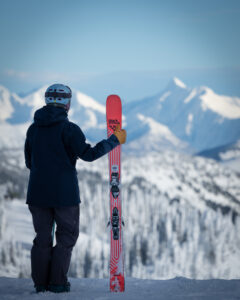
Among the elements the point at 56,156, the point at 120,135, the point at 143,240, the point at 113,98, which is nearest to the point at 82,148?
the point at 56,156

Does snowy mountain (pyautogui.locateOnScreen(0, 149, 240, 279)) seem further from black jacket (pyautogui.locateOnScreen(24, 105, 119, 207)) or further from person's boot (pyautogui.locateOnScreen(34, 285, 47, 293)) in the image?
black jacket (pyautogui.locateOnScreen(24, 105, 119, 207))

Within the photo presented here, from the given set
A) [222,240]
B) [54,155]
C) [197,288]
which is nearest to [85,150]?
[54,155]

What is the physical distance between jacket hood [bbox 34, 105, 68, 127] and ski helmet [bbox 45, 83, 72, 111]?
6.9 inches

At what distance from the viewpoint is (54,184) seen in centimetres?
590

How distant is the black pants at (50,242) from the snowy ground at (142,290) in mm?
326

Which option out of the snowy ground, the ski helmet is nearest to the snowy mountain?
the snowy ground

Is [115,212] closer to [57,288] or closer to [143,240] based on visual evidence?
[57,288]

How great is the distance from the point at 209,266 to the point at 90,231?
147 ft

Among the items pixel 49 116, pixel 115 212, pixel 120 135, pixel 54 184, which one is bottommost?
pixel 115 212

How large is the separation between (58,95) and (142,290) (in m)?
3.69

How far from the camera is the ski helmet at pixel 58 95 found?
20.5 ft

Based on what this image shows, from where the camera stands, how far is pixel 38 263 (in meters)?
6.12

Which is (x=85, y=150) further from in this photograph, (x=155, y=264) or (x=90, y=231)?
(x=90, y=231)

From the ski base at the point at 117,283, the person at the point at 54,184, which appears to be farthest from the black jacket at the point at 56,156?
the ski base at the point at 117,283
